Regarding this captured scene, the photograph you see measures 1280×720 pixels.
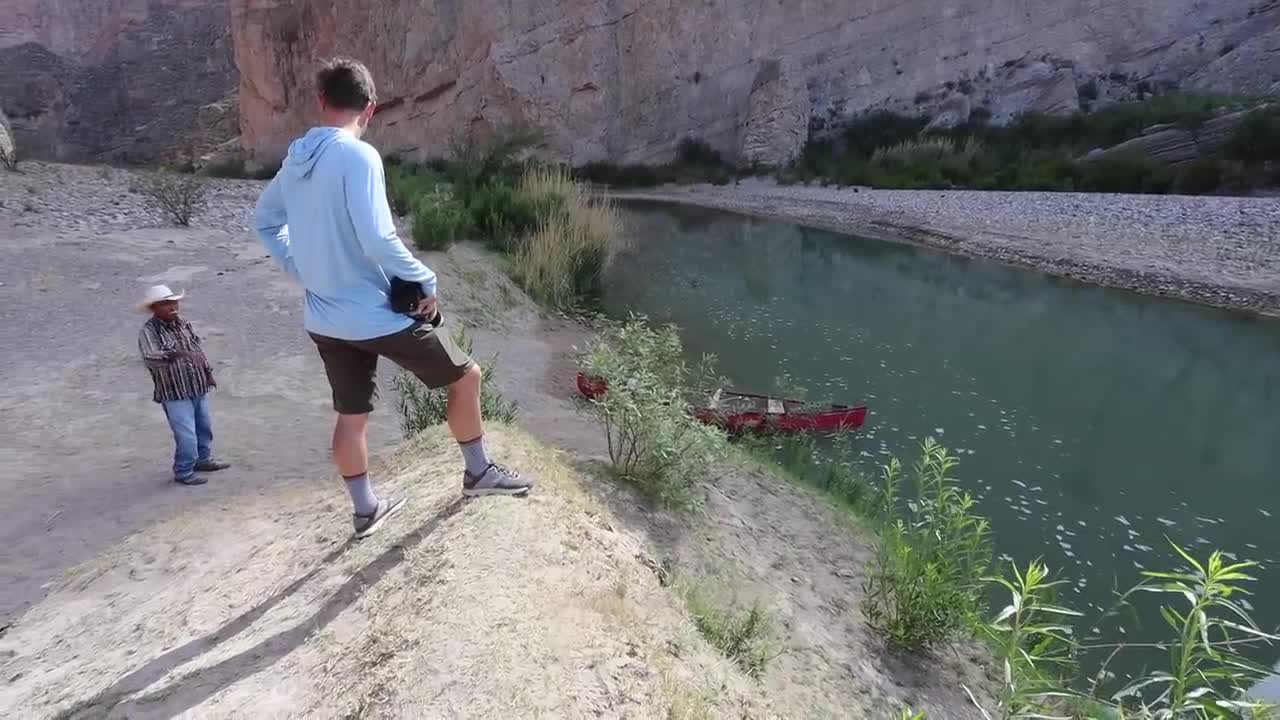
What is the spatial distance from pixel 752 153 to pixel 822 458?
27407 millimetres

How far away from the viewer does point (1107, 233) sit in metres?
17.0

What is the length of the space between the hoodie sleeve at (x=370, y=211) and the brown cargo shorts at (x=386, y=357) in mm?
257

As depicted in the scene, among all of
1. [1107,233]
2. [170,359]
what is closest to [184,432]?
[170,359]

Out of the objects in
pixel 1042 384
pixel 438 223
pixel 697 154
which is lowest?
pixel 1042 384

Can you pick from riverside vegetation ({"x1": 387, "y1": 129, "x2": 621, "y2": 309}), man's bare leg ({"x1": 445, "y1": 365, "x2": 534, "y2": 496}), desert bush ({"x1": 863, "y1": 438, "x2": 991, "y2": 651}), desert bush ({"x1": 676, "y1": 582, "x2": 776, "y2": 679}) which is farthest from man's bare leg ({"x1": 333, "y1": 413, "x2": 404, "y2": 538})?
riverside vegetation ({"x1": 387, "y1": 129, "x2": 621, "y2": 309})

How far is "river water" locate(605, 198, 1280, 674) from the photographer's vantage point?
618 centimetres

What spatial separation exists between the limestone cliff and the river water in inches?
725

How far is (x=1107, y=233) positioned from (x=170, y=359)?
18.4 m

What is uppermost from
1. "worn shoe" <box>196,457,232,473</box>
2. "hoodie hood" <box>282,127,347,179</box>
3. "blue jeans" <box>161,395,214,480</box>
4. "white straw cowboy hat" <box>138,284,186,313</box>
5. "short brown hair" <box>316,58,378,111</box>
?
"short brown hair" <box>316,58,378,111</box>

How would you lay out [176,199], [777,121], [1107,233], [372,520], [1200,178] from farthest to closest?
[777,121] → [1200,178] → [1107,233] → [176,199] → [372,520]

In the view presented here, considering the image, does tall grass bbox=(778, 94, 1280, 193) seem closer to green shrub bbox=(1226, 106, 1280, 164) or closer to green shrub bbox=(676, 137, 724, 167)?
green shrub bbox=(1226, 106, 1280, 164)

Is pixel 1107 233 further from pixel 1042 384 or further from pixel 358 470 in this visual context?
pixel 358 470

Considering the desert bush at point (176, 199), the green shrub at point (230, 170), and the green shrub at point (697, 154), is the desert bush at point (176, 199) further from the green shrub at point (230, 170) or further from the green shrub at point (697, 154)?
the green shrub at point (697, 154)

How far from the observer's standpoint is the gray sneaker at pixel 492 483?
3066mm
